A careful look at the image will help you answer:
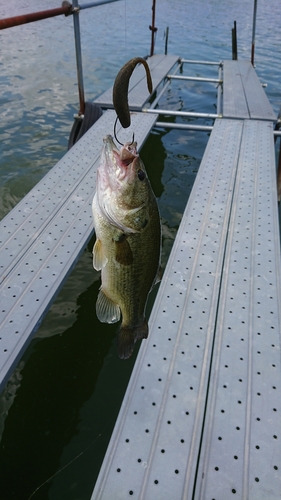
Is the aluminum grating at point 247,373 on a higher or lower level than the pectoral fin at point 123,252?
lower

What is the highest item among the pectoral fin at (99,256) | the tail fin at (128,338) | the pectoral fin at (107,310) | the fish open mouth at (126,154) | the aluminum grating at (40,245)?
the fish open mouth at (126,154)

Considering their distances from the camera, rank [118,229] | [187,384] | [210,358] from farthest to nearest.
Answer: [210,358]
[187,384]
[118,229]

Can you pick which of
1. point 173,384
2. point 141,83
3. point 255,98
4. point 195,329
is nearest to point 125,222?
point 173,384

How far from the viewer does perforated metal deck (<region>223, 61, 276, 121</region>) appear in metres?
6.79

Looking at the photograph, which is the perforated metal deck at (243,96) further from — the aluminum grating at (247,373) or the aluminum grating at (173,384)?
the aluminum grating at (173,384)

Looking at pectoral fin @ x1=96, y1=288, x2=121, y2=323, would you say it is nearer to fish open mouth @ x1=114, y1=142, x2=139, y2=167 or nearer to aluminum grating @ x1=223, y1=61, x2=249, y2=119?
fish open mouth @ x1=114, y1=142, x2=139, y2=167

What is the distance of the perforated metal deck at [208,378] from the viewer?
80.3 inches

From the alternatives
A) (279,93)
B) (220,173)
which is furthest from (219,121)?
(279,93)

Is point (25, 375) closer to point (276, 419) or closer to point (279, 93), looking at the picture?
point (276, 419)

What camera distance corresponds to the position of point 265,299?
121 inches

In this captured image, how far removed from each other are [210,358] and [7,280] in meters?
1.63

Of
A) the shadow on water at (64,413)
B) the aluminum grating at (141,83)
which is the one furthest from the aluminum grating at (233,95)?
the shadow on water at (64,413)

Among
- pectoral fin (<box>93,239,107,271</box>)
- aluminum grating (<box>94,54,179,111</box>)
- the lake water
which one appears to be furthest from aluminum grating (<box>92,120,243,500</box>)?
aluminum grating (<box>94,54,179,111</box>)

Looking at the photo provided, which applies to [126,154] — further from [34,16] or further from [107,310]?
[34,16]
